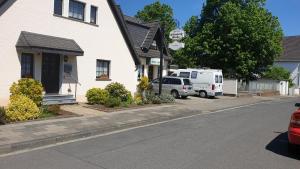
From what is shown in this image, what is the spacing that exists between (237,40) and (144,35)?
13.5m

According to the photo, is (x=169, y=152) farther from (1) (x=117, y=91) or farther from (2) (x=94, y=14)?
(2) (x=94, y=14)

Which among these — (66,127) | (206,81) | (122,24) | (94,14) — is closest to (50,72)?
(94,14)

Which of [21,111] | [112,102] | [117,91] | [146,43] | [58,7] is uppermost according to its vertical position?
[58,7]

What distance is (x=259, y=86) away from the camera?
4272cm

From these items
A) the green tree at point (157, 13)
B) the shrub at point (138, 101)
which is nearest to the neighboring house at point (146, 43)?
the shrub at point (138, 101)

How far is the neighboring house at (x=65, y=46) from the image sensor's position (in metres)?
14.8

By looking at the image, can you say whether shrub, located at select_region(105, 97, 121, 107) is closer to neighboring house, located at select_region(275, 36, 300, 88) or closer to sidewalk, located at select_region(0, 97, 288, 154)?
sidewalk, located at select_region(0, 97, 288, 154)

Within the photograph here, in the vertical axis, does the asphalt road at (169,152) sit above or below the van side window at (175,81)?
below

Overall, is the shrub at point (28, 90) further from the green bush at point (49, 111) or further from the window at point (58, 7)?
the window at point (58, 7)

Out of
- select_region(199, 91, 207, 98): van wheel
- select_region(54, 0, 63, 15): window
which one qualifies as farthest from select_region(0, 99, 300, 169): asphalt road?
select_region(199, 91, 207, 98): van wheel

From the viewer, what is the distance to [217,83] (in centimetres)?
2981

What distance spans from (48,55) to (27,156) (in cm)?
955

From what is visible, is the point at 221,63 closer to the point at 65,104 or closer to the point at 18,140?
the point at 65,104

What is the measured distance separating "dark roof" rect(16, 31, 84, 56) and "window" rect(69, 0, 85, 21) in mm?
1453
